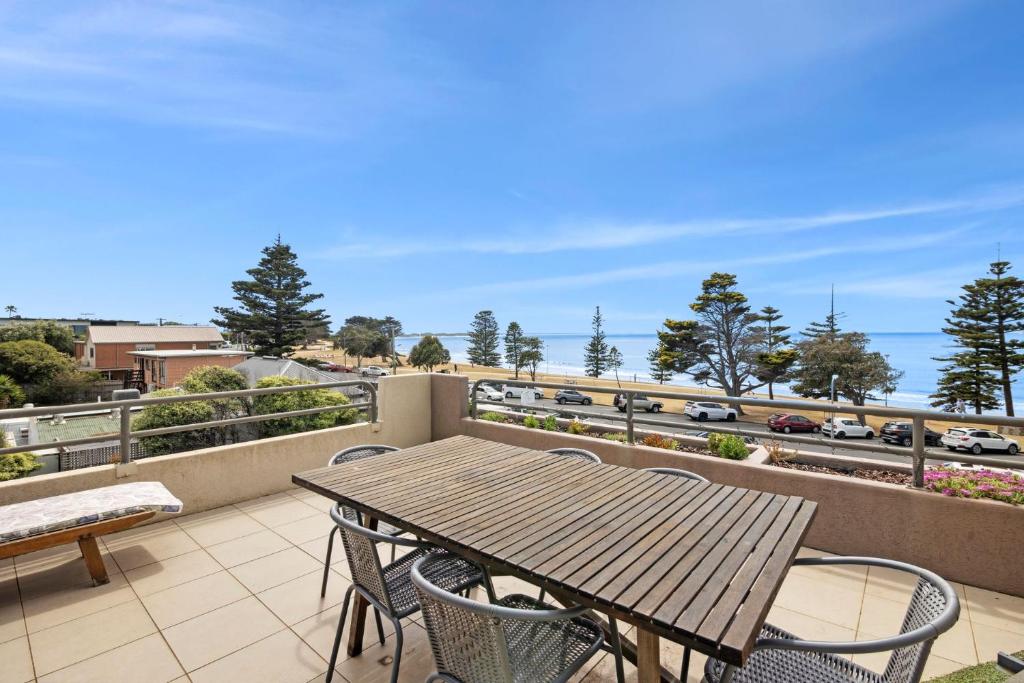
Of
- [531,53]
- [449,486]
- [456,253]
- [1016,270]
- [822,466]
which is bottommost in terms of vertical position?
[822,466]

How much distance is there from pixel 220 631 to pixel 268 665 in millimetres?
411

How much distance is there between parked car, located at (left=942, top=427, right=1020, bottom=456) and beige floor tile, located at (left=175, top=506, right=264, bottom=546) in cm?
2615

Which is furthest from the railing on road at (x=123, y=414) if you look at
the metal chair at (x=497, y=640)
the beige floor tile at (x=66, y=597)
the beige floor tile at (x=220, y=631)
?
the metal chair at (x=497, y=640)

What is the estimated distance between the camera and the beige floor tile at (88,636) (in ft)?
6.59

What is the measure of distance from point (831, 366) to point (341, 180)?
3204cm

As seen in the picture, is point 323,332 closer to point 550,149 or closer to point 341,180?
point 341,180

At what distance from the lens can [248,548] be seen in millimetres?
3049

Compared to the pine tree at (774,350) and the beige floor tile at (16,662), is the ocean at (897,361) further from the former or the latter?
the beige floor tile at (16,662)

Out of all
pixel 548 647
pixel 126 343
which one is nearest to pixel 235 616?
pixel 548 647

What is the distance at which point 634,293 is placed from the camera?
92.7m

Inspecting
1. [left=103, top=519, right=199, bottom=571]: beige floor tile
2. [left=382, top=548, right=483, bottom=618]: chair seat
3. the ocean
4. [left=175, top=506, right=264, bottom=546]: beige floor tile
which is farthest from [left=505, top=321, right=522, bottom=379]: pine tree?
[left=382, top=548, right=483, bottom=618]: chair seat

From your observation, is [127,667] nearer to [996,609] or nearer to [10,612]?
[10,612]

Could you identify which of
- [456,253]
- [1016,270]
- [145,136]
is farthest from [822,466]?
[456,253]

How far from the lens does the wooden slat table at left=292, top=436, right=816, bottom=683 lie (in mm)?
1074
